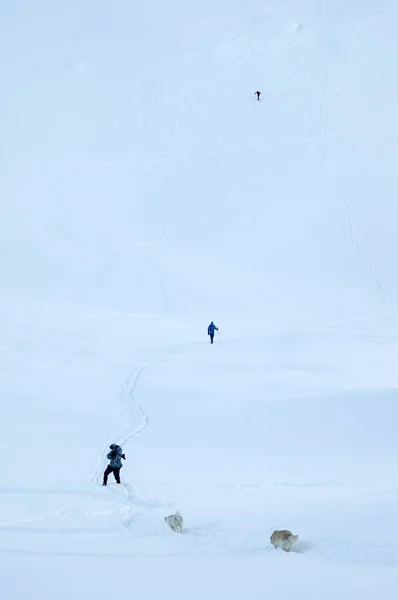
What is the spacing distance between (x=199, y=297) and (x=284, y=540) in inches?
1264

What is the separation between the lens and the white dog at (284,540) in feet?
Answer: 25.7

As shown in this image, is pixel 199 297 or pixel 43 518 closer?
pixel 43 518

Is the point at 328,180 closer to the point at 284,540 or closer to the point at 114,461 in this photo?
the point at 114,461

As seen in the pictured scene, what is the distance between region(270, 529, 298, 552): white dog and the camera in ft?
25.7

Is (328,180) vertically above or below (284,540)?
above

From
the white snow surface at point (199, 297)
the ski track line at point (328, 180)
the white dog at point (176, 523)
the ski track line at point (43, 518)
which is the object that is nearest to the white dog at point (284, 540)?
the white snow surface at point (199, 297)

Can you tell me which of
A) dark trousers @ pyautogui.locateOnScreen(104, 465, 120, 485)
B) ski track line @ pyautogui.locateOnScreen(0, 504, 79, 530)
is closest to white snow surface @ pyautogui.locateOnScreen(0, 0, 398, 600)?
ski track line @ pyautogui.locateOnScreen(0, 504, 79, 530)

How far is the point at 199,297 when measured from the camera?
39906 millimetres

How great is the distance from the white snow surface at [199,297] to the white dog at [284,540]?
0.37 ft

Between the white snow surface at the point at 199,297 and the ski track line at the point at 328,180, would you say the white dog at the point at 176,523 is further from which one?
the ski track line at the point at 328,180

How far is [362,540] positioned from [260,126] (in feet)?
163

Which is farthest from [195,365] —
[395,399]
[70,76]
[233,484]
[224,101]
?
[70,76]

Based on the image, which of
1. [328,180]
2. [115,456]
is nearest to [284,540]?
[115,456]

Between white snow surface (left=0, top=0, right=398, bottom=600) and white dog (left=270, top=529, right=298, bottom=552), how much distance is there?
11cm
